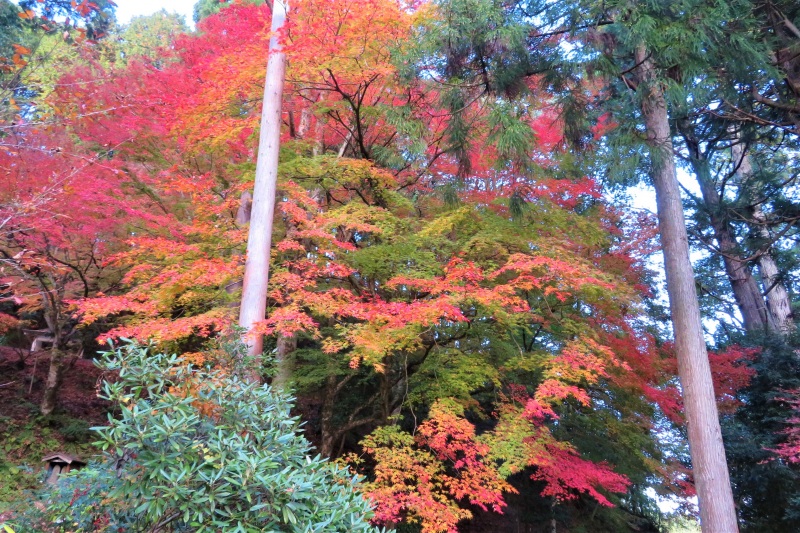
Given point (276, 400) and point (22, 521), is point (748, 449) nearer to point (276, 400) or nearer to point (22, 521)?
point (276, 400)

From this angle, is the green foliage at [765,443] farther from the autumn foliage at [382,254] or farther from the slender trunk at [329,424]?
the slender trunk at [329,424]

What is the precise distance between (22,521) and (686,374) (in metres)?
6.77

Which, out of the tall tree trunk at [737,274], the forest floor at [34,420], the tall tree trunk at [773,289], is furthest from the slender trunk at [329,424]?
the tall tree trunk at [773,289]

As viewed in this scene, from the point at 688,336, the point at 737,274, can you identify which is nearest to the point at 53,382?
the point at 688,336

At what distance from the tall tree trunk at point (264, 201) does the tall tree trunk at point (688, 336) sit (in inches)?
190

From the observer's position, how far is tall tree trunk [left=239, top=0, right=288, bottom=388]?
5.65 m

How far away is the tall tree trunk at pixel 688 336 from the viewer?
5.68 meters

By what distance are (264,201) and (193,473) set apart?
14.5 feet

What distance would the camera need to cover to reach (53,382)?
834 cm

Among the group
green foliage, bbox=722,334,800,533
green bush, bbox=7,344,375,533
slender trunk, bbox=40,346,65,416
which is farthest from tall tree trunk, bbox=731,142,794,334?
slender trunk, bbox=40,346,65,416

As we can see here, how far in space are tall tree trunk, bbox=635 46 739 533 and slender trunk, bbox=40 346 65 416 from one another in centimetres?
970

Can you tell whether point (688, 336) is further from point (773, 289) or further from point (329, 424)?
point (773, 289)

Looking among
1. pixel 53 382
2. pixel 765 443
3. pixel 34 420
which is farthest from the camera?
pixel 53 382

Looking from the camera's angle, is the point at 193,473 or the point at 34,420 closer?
the point at 193,473
